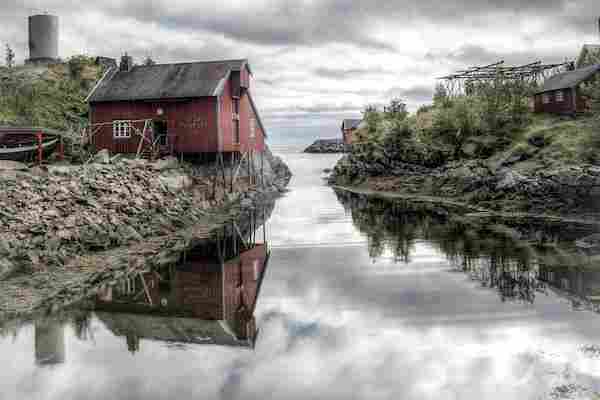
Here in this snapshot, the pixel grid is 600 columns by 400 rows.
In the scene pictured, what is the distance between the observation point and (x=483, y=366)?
8992 mm

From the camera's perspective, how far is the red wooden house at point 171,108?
34719 mm

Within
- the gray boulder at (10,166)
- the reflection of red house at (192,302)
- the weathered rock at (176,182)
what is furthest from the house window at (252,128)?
the reflection of red house at (192,302)

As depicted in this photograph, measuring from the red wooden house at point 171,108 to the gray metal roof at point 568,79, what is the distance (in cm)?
3034

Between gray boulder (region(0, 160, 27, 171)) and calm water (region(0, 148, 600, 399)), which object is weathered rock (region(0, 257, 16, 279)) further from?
gray boulder (region(0, 160, 27, 171))

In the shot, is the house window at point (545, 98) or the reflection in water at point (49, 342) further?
the house window at point (545, 98)

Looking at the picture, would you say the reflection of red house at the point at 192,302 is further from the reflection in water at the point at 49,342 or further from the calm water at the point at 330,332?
the reflection in water at the point at 49,342

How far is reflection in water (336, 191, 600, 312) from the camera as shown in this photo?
13.9m

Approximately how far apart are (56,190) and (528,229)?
1981 centimetres

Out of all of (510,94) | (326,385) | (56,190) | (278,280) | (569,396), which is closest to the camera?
(569,396)

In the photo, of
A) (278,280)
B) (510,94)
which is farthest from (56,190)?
(510,94)

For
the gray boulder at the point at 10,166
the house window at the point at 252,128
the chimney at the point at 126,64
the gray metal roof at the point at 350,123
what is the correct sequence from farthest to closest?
the gray metal roof at the point at 350,123, the house window at the point at 252,128, the chimney at the point at 126,64, the gray boulder at the point at 10,166

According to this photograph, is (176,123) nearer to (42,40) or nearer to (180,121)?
(180,121)

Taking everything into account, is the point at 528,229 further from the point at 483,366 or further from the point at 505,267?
the point at 483,366

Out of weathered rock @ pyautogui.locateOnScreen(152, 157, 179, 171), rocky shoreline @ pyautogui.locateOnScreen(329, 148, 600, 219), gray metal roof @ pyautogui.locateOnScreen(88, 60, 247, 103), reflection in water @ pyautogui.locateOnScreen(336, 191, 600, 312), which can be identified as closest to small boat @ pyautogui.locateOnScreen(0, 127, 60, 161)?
weathered rock @ pyautogui.locateOnScreen(152, 157, 179, 171)
